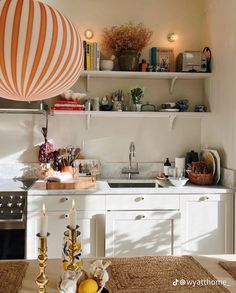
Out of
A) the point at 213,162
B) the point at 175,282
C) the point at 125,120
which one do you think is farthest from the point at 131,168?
the point at 175,282

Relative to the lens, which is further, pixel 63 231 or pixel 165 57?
pixel 165 57

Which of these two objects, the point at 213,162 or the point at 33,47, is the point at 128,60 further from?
the point at 33,47

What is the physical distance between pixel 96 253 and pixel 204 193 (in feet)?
3.21

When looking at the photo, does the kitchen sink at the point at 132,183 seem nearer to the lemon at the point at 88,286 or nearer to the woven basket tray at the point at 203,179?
the woven basket tray at the point at 203,179

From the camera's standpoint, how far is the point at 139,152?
3447 millimetres

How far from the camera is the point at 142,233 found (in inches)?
107

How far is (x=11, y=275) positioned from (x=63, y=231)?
1.35 meters

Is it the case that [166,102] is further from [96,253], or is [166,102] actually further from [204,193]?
[96,253]

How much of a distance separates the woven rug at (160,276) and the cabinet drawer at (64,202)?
123 cm

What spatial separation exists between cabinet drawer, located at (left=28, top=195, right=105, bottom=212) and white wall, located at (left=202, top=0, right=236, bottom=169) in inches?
45.2

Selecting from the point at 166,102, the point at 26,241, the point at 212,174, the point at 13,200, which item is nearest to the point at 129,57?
the point at 166,102

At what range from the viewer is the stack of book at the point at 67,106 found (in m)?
3.13

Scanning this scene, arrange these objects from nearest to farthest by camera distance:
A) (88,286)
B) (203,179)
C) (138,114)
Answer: (88,286), (203,179), (138,114)

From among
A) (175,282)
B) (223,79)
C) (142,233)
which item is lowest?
(142,233)
